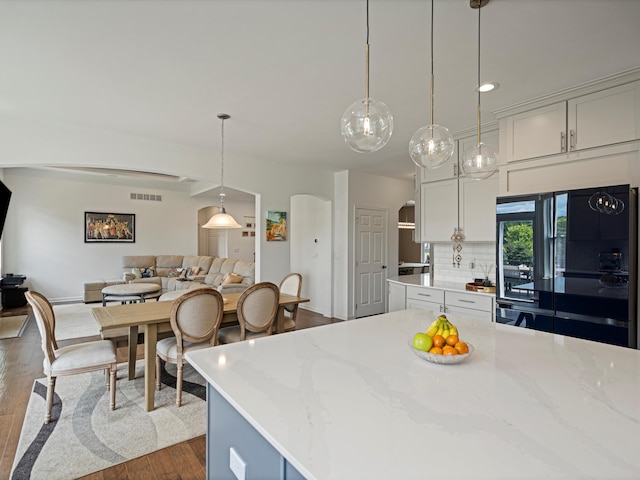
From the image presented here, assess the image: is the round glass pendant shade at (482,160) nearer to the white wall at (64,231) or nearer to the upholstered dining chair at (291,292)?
the upholstered dining chair at (291,292)

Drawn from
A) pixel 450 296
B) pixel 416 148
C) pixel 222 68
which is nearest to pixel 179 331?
pixel 222 68

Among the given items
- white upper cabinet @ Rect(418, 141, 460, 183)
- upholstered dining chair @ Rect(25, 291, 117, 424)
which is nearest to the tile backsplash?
white upper cabinet @ Rect(418, 141, 460, 183)

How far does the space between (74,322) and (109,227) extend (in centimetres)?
308

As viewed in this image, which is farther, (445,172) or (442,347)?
(445,172)

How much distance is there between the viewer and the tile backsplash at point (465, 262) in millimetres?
4031

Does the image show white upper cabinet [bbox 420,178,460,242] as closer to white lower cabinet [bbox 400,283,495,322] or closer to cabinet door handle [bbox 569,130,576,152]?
white lower cabinet [bbox 400,283,495,322]

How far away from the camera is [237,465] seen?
1.13m

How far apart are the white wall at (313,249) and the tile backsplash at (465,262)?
2.09m

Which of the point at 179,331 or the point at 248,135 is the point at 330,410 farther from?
the point at 248,135

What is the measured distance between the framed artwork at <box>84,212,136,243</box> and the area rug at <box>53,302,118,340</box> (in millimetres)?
1616

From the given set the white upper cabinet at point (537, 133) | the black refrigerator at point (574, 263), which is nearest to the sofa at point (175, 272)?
the black refrigerator at point (574, 263)

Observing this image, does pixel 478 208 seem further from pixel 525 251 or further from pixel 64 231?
pixel 64 231

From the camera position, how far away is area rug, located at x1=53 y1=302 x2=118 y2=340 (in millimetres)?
4863

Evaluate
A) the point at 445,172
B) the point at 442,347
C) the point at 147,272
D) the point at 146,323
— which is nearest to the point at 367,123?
the point at 442,347
